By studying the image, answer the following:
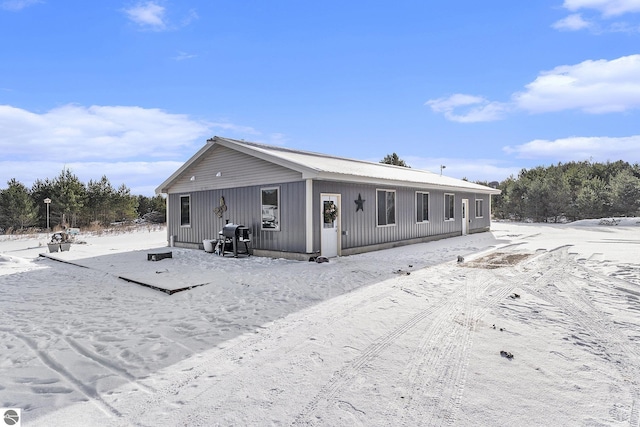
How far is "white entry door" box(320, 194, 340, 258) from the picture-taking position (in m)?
9.70

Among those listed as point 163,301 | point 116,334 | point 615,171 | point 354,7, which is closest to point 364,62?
point 354,7

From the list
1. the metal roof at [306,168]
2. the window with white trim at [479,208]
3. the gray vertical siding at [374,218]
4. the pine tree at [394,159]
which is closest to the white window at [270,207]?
the metal roof at [306,168]

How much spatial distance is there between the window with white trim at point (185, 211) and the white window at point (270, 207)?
14.0 ft

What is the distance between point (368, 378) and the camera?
2893 millimetres

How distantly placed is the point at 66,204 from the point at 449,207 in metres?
23.7

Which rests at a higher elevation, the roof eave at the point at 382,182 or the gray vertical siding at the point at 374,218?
the roof eave at the point at 382,182

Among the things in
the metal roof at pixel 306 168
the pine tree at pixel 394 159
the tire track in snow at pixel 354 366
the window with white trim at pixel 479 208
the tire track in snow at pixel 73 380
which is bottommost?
the tire track in snow at pixel 73 380

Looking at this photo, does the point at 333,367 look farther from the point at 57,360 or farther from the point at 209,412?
the point at 57,360

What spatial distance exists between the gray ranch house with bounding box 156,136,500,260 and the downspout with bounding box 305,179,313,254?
0.08 feet

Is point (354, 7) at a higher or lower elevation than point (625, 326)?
higher

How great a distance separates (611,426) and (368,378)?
5.09 ft

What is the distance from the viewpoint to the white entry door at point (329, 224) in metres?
9.70

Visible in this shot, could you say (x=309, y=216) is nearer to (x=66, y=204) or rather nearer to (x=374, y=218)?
(x=374, y=218)

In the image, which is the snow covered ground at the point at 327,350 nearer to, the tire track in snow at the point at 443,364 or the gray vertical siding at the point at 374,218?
the tire track in snow at the point at 443,364
